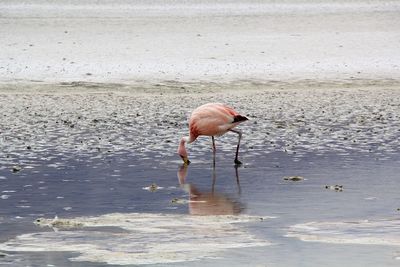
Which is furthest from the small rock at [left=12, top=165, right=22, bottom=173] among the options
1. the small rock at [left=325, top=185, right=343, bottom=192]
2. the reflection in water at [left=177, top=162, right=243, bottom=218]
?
the small rock at [left=325, top=185, right=343, bottom=192]

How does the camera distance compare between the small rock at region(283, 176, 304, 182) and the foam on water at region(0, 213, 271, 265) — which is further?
the small rock at region(283, 176, 304, 182)

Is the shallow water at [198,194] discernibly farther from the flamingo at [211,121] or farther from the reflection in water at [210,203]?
the flamingo at [211,121]

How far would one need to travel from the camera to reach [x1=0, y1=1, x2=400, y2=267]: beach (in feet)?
30.3

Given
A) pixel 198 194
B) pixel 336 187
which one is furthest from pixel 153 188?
pixel 336 187

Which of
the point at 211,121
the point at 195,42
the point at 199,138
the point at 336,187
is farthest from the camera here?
the point at 195,42

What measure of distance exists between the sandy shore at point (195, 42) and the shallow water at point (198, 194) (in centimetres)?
425

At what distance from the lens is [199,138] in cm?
1574

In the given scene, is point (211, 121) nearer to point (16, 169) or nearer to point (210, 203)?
point (16, 169)

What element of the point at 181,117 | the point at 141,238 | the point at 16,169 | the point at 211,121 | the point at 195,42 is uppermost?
→ the point at 195,42

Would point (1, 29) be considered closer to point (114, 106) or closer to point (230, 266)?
point (114, 106)

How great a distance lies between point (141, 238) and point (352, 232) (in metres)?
1.64

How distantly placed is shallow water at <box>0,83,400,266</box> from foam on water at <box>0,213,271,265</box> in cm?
1

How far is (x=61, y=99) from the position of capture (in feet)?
65.4

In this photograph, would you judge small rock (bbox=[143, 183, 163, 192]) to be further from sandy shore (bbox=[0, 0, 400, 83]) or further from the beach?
sandy shore (bbox=[0, 0, 400, 83])
